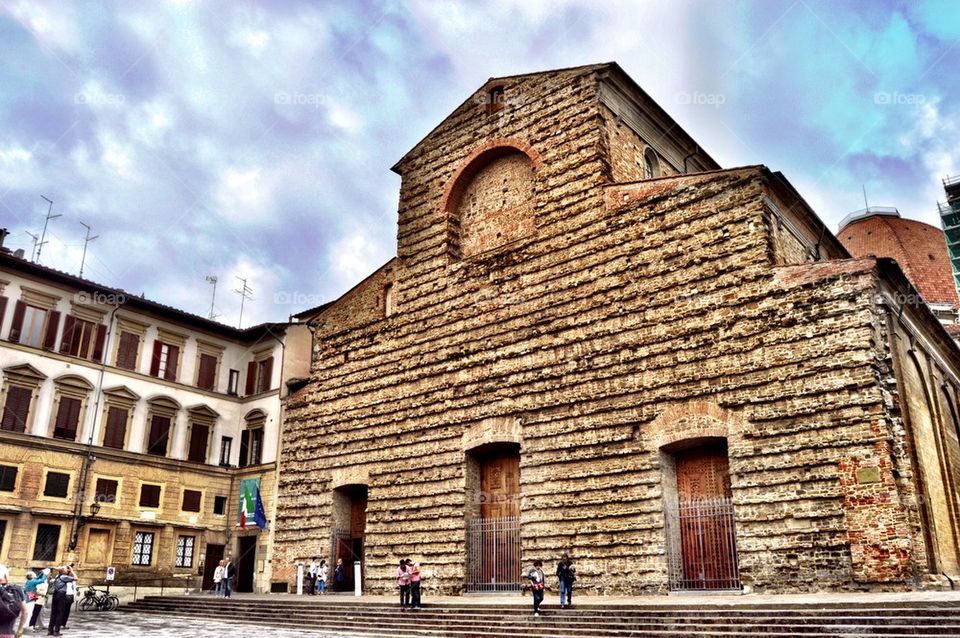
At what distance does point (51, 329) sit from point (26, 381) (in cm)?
177

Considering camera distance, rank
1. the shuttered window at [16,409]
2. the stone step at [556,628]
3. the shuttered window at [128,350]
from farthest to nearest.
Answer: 1. the shuttered window at [128,350]
2. the shuttered window at [16,409]
3. the stone step at [556,628]

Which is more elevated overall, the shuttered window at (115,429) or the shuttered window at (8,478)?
the shuttered window at (115,429)

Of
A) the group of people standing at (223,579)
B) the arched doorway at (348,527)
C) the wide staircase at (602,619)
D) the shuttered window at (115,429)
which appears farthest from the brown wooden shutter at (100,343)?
the wide staircase at (602,619)

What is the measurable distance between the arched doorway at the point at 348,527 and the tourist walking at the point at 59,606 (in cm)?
771

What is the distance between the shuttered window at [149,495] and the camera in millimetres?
23953

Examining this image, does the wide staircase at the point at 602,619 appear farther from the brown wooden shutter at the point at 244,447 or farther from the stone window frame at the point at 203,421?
the brown wooden shutter at the point at 244,447

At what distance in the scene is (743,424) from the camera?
1337 centimetres

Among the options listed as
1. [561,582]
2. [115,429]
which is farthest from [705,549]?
[115,429]

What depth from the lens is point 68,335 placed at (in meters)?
23.1

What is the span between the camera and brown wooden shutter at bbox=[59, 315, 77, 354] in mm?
22953

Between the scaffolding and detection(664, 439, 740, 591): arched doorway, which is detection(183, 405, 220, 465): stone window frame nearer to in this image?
detection(664, 439, 740, 591): arched doorway

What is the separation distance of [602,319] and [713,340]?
2.46 meters

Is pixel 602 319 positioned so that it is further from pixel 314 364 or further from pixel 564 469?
pixel 314 364

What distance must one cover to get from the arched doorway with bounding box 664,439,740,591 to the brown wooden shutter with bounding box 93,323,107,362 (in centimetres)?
1804
